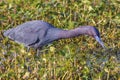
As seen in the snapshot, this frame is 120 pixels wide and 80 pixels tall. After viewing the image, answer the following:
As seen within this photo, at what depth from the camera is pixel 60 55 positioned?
4.70 metres

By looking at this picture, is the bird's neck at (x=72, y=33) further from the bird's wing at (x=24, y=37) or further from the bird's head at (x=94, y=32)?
the bird's wing at (x=24, y=37)

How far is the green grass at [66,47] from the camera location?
430 centimetres

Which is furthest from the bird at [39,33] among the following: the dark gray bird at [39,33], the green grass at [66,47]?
the green grass at [66,47]

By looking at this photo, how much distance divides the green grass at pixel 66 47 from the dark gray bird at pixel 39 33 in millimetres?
112

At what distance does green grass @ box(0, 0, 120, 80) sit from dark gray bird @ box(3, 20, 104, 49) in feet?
0.37

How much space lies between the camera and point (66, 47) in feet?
16.7

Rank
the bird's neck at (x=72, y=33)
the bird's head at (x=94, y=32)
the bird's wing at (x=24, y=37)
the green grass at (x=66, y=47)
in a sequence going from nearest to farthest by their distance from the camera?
the green grass at (x=66, y=47), the bird's head at (x=94, y=32), the bird's neck at (x=72, y=33), the bird's wing at (x=24, y=37)

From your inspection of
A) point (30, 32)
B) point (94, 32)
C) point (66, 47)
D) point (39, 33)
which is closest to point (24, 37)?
point (30, 32)

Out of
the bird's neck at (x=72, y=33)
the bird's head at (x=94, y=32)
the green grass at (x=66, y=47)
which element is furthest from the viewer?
the bird's neck at (x=72, y=33)

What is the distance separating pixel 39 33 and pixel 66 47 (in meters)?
0.36

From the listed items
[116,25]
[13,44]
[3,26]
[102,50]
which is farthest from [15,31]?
[116,25]

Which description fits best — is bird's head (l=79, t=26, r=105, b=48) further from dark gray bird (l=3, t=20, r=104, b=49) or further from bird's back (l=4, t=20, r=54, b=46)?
bird's back (l=4, t=20, r=54, b=46)

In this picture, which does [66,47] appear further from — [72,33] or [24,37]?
[24,37]

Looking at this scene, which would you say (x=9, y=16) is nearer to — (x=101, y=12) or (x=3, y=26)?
(x=3, y=26)
